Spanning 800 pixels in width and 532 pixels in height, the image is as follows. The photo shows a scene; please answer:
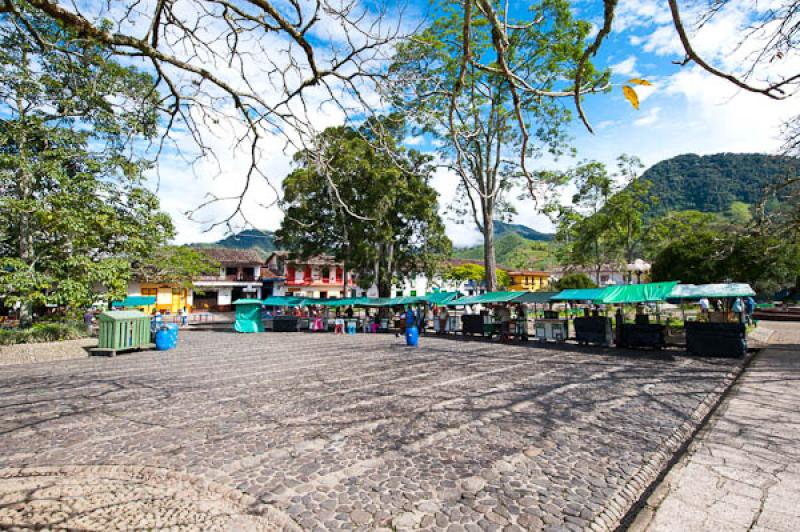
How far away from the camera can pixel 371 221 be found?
908 inches

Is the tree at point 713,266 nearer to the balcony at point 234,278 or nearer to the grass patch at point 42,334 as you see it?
the grass patch at point 42,334

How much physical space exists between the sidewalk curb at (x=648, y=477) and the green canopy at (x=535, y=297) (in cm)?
961

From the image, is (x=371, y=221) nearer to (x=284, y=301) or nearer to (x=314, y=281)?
(x=284, y=301)

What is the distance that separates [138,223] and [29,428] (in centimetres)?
1332

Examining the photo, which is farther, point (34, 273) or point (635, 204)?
point (635, 204)

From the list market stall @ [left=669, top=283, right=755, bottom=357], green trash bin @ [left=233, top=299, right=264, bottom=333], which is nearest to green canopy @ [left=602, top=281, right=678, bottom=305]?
market stall @ [left=669, top=283, right=755, bottom=357]

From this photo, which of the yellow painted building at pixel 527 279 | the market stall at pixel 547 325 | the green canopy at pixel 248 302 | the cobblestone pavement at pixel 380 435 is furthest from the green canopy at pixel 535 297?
the yellow painted building at pixel 527 279

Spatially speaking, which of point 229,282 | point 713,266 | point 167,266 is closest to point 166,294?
point 229,282

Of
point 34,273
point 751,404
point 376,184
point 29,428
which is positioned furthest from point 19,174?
point 751,404

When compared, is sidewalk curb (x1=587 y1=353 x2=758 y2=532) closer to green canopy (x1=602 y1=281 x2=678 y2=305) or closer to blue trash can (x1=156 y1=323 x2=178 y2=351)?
green canopy (x1=602 y1=281 x2=678 y2=305)

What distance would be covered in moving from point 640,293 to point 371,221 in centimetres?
1422

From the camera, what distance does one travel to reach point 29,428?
5395 mm

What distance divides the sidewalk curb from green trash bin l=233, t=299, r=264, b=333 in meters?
21.5

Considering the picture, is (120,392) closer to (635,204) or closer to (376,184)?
(376,184)
